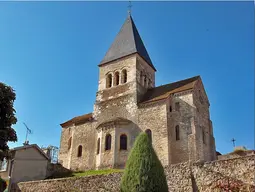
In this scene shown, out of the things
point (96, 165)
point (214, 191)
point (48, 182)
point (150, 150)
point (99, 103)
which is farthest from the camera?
point (99, 103)

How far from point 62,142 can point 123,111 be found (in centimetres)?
902

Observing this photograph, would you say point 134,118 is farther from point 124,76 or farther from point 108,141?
point 124,76

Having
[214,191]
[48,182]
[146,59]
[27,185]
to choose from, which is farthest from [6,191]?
[146,59]

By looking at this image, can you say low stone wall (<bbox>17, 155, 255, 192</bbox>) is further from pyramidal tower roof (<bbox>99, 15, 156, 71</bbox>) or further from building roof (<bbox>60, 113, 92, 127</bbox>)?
pyramidal tower roof (<bbox>99, 15, 156, 71</bbox>)

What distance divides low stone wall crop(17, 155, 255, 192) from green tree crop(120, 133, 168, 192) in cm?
157

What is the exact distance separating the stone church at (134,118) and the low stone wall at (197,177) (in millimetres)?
10601

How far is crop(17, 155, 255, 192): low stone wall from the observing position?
1309 cm

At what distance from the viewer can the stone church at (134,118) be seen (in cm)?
2814

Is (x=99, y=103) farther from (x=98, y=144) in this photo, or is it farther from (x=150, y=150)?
(x=150, y=150)

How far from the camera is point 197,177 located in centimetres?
1448

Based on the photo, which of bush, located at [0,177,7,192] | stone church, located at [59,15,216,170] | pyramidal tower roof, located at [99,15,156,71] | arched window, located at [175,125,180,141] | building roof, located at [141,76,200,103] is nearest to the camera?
bush, located at [0,177,7,192]

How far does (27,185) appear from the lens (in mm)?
21031

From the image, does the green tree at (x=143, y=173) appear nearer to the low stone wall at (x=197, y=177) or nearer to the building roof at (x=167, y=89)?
the low stone wall at (x=197, y=177)

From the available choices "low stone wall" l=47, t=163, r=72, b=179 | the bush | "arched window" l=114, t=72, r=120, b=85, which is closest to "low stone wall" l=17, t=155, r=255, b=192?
the bush
